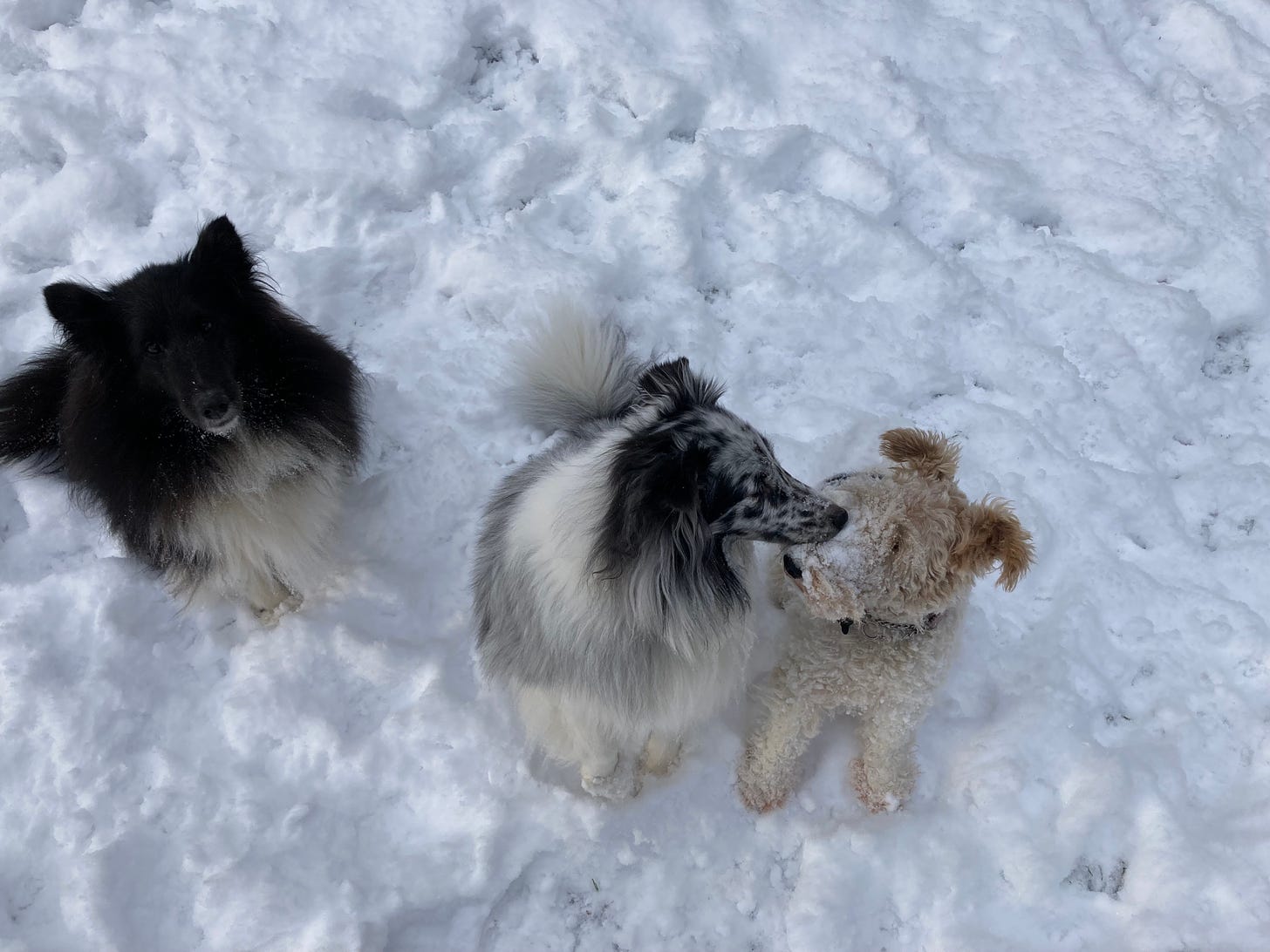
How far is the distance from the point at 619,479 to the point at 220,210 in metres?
3.41

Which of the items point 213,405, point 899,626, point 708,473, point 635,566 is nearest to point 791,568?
point 899,626

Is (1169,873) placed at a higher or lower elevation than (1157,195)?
lower

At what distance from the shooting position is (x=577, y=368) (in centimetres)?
307

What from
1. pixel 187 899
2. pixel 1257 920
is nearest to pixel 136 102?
pixel 187 899

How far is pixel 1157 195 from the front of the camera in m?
4.37

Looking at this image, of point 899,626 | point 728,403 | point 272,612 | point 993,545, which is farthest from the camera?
point 728,403

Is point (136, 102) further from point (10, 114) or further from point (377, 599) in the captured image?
point (377, 599)

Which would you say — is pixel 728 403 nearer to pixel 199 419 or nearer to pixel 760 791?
pixel 760 791

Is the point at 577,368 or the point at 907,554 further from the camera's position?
the point at 577,368

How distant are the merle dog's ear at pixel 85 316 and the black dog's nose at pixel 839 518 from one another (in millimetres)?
2485

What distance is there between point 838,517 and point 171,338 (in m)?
2.34

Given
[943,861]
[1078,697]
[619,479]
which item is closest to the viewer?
[619,479]

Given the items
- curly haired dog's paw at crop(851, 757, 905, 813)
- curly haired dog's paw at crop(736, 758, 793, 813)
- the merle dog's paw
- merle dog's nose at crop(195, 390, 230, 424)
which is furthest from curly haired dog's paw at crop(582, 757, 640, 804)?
merle dog's nose at crop(195, 390, 230, 424)

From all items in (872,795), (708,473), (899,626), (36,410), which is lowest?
(872,795)
